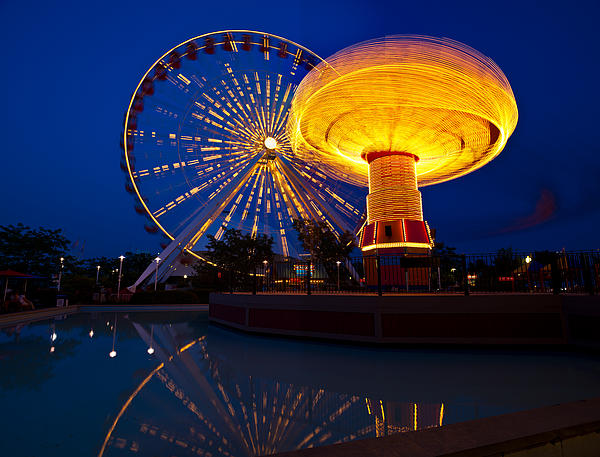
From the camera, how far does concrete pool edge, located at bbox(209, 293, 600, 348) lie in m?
7.82

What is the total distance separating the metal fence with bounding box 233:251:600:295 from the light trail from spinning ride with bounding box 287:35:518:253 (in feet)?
4.63

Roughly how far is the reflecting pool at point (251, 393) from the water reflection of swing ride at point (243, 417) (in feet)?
0.07

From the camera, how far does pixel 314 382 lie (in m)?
5.45

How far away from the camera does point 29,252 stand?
110ft

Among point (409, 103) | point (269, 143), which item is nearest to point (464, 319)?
point (409, 103)

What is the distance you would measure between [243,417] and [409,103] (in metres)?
11.9

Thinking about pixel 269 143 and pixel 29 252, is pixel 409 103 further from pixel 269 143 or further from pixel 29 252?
pixel 29 252

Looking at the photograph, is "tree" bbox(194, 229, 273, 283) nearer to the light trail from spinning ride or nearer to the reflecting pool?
the light trail from spinning ride

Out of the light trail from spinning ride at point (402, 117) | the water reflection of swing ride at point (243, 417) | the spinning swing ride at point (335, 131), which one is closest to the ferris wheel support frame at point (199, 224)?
the spinning swing ride at point (335, 131)

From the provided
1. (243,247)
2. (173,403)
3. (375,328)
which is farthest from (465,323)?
(243,247)

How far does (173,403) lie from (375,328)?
Answer: 212 inches

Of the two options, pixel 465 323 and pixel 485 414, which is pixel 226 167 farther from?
pixel 485 414

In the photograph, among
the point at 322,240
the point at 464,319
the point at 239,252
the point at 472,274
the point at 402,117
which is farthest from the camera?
the point at 239,252

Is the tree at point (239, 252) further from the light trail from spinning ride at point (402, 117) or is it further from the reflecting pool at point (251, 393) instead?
the reflecting pool at point (251, 393)
